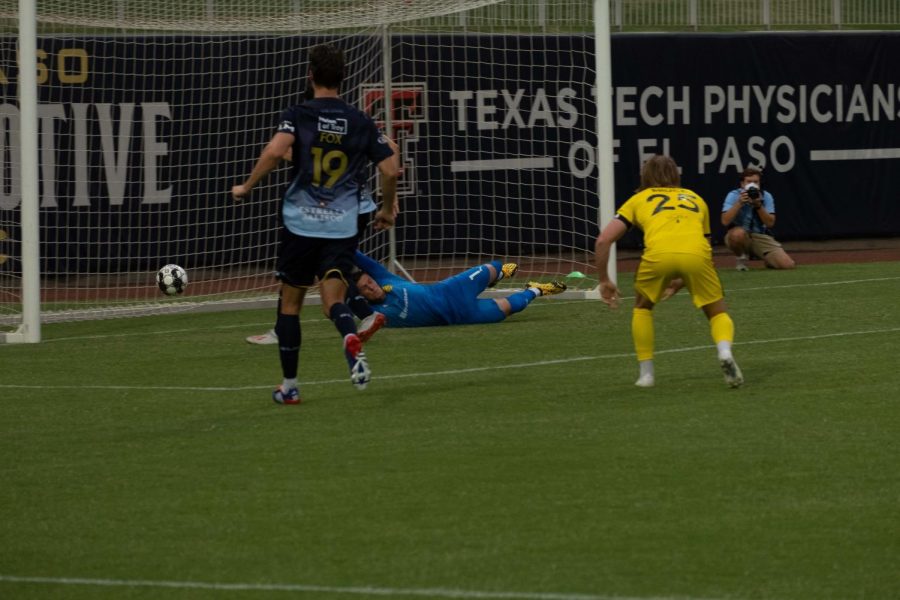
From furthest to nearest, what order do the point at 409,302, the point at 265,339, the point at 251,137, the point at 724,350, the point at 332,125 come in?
the point at 251,137 → the point at 409,302 → the point at 265,339 → the point at 724,350 → the point at 332,125

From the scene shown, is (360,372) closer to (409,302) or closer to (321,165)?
(321,165)

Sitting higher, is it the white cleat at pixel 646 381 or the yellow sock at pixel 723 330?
the yellow sock at pixel 723 330

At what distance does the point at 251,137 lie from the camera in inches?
728

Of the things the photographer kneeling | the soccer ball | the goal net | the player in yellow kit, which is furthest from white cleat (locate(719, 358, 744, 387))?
the photographer kneeling

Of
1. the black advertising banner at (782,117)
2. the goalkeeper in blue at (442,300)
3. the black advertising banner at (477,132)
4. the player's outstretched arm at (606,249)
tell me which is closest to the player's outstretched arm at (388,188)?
the player's outstretched arm at (606,249)

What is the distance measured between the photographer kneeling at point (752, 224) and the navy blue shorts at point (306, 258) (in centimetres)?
1027

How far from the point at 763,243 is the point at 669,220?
9.57m

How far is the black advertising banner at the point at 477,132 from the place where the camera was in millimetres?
17953

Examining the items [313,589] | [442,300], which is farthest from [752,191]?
[313,589]

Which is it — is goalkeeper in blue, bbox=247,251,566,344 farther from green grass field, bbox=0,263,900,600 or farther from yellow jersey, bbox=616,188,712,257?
yellow jersey, bbox=616,188,712,257

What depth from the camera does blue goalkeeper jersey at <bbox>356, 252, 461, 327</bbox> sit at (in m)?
13.3

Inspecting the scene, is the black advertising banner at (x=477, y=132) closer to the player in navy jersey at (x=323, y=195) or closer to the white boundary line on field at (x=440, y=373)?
the white boundary line on field at (x=440, y=373)

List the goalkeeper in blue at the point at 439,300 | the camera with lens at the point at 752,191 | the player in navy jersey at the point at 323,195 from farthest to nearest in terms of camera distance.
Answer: the camera with lens at the point at 752,191, the goalkeeper in blue at the point at 439,300, the player in navy jersey at the point at 323,195

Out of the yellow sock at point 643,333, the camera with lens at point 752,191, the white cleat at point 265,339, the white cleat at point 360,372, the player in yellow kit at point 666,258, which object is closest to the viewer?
the white cleat at point 360,372
